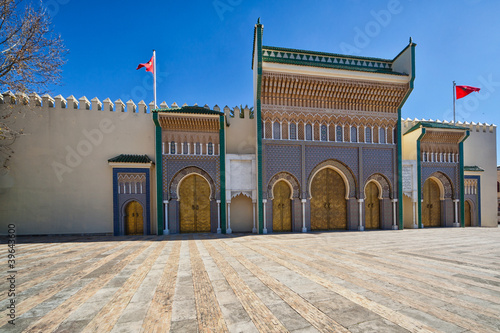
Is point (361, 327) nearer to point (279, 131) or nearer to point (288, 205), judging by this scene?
point (288, 205)

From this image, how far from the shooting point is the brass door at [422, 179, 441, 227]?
528 inches

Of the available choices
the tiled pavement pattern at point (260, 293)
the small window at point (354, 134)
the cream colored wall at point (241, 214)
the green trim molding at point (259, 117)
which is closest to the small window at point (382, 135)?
the small window at point (354, 134)

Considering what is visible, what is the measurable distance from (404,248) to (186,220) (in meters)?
9.30

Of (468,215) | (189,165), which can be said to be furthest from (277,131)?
(468,215)

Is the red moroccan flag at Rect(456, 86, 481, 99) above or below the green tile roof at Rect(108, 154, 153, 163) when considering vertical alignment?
above

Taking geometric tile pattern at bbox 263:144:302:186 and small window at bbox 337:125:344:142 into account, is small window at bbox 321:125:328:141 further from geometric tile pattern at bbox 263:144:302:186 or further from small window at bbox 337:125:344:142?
geometric tile pattern at bbox 263:144:302:186

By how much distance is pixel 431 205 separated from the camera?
44.3 ft

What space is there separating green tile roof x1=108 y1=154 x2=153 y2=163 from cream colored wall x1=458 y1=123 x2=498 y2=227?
800 inches

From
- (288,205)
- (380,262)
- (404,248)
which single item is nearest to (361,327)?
(380,262)

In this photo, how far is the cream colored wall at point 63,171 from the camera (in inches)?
412

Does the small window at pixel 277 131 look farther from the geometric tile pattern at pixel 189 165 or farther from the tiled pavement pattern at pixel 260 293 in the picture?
the tiled pavement pattern at pixel 260 293

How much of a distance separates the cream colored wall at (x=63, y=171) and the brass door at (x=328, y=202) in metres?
8.69

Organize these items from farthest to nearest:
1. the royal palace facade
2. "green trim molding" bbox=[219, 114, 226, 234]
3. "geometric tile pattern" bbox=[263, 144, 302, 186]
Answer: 1. "geometric tile pattern" bbox=[263, 144, 302, 186]
2. "green trim molding" bbox=[219, 114, 226, 234]
3. the royal palace facade

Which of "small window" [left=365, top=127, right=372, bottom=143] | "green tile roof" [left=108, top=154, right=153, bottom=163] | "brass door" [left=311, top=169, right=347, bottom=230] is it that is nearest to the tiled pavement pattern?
"green tile roof" [left=108, top=154, right=153, bottom=163]
